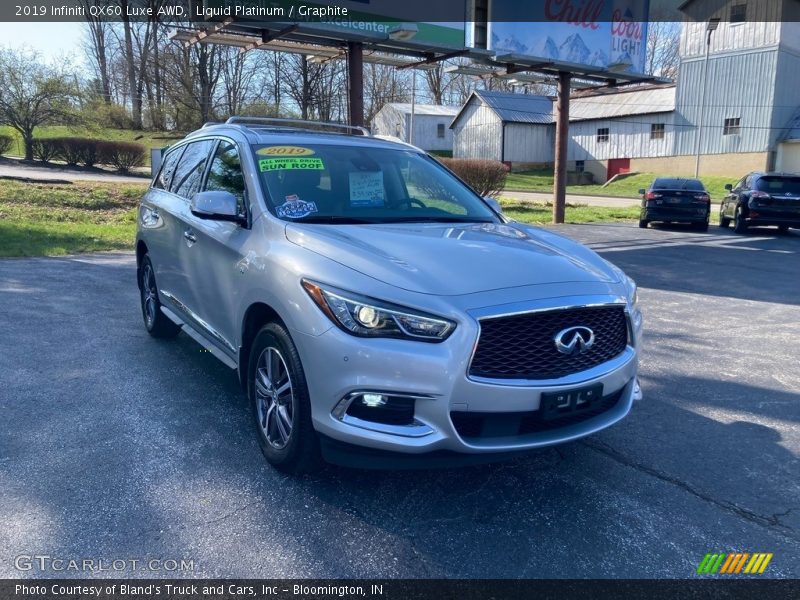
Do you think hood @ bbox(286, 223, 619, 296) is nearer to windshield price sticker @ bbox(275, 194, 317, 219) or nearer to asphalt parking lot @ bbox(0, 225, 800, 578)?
windshield price sticker @ bbox(275, 194, 317, 219)

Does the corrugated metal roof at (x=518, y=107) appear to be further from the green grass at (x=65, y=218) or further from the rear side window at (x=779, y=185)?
the green grass at (x=65, y=218)

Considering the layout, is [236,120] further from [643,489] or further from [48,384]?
[643,489]

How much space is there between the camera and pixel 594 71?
16922mm

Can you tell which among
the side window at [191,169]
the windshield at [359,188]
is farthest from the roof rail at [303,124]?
the windshield at [359,188]

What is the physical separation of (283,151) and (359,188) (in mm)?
553

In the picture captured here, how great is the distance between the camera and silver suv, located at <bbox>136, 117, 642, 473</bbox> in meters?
2.88

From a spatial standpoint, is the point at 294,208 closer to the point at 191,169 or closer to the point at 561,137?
the point at 191,169

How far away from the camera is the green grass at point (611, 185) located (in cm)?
3794

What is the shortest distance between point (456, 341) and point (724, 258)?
Answer: 462 inches

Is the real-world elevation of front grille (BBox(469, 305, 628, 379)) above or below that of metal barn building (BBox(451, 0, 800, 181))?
below

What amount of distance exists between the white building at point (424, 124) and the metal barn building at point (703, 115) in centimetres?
804

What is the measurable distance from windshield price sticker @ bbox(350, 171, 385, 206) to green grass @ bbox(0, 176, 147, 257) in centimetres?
850

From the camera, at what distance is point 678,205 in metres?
18.0

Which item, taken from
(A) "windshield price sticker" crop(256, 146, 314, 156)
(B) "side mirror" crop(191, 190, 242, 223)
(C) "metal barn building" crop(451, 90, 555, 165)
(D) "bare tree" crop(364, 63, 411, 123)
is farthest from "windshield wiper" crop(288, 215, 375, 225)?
(D) "bare tree" crop(364, 63, 411, 123)
